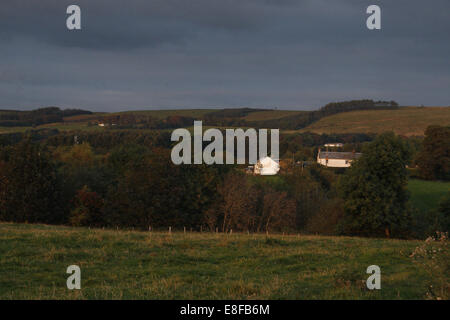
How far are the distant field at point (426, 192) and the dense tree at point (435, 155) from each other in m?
2.53

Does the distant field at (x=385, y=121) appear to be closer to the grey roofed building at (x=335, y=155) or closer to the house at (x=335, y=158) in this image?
the grey roofed building at (x=335, y=155)

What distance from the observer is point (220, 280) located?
11680 mm

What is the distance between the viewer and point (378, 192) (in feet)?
123

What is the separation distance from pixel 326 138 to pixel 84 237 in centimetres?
11649

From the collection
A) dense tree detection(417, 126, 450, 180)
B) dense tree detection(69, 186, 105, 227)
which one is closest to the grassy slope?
dense tree detection(417, 126, 450, 180)

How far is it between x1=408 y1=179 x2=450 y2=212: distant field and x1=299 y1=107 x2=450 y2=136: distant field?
53.9 metres

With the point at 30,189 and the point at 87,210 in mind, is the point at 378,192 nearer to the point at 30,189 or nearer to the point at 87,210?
the point at 87,210

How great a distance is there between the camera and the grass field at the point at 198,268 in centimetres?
995

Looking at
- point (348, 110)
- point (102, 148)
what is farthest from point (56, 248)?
point (348, 110)

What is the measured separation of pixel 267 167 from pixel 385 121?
251ft

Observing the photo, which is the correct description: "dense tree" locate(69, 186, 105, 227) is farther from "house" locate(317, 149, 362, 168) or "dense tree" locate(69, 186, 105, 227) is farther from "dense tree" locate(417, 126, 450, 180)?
"house" locate(317, 149, 362, 168)

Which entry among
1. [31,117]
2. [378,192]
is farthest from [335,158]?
[31,117]

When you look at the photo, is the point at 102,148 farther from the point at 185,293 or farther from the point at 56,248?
the point at 185,293

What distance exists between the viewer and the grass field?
9953mm
